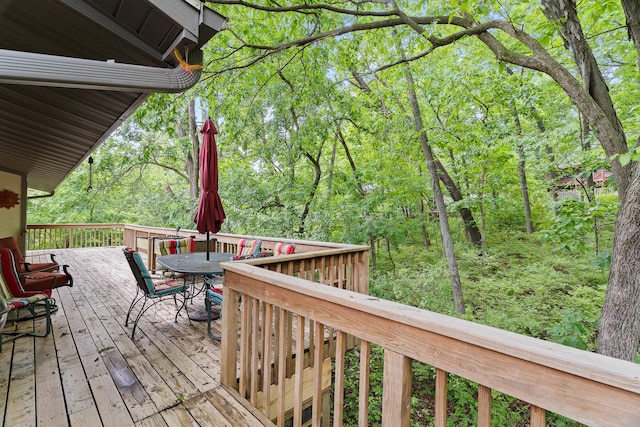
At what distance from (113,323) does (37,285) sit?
1318 mm

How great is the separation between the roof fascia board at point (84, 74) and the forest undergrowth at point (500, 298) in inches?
150

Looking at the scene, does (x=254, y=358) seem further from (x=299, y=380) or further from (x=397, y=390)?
(x=397, y=390)

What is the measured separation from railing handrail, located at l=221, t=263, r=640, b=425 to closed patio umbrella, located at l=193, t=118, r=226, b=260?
2.79 m

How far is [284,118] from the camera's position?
8.12 meters

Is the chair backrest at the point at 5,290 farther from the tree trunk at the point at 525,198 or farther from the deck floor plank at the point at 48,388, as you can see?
the tree trunk at the point at 525,198

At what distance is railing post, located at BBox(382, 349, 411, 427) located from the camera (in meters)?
1.23

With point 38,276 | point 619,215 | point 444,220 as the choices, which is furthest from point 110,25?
point 444,220

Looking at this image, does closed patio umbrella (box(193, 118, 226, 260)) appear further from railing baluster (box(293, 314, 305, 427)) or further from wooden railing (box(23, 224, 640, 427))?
railing baluster (box(293, 314, 305, 427))

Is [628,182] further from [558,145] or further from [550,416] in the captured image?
[558,145]

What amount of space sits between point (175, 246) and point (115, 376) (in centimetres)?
378

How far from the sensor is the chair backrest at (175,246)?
580 centimetres

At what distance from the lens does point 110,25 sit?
2.13 meters

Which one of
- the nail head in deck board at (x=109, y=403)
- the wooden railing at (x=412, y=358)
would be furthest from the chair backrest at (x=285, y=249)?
the nail head in deck board at (x=109, y=403)

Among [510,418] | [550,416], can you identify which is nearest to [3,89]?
[510,418]
